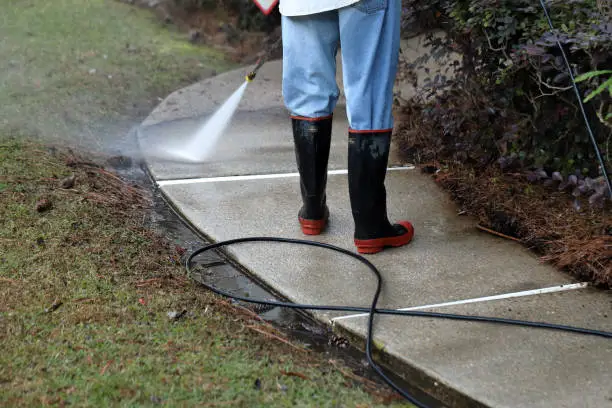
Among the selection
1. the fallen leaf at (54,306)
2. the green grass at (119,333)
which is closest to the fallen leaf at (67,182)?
the green grass at (119,333)

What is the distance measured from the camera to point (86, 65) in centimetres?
655

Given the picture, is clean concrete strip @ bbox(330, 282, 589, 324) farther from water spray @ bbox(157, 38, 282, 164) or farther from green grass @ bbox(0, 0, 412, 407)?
water spray @ bbox(157, 38, 282, 164)

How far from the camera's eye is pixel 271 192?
14.0 feet

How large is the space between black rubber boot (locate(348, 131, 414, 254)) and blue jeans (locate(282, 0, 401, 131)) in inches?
2.7

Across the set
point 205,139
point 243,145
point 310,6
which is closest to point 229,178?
point 243,145

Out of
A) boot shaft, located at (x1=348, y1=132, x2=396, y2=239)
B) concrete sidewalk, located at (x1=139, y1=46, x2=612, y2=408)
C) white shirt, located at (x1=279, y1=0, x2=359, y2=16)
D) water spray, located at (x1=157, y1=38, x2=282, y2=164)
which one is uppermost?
white shirt, located at (x1=279, y1=0, x2=359, y2=16)

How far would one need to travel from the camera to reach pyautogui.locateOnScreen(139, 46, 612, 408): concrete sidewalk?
2566 millimetres

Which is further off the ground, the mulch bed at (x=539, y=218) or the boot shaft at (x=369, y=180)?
the boot shaft at (x=369, y=180)

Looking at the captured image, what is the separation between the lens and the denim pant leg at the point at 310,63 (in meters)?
3.38

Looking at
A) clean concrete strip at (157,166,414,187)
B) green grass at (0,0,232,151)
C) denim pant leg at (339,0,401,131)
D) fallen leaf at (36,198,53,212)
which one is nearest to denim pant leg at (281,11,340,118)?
denim pant leg at (339,0,401,131)

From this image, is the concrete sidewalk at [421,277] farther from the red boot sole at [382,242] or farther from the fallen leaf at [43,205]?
the fallen leaf at [43,205]

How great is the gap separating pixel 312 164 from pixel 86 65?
12.0 ft

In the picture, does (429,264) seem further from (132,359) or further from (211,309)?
(132,359)

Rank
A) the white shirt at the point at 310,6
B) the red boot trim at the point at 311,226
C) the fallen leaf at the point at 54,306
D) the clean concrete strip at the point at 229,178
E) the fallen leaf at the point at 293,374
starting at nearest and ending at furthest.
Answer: the fallen leaf at the point at 293,374 → the fallen leaf at the point at 54,306 → the white shirt at the point at 310,6 → the red boot trim at the point at 311,226 → the clean concrete strip at the point at 229,178
